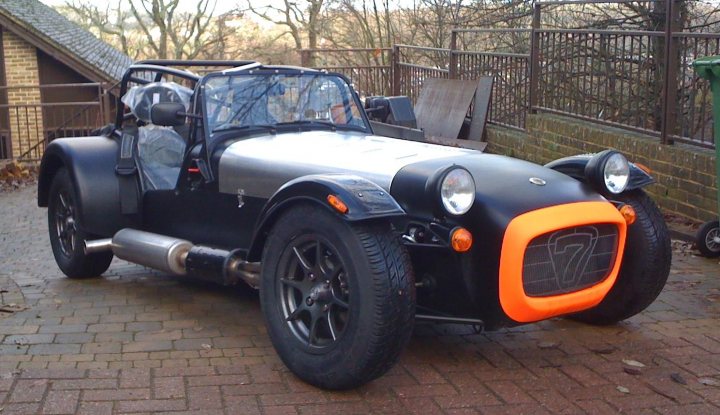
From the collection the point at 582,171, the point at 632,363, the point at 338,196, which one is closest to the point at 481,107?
the point at 582,171

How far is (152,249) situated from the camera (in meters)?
6.17

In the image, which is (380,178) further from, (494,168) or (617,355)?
(617,355)

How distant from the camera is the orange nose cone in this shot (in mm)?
4504

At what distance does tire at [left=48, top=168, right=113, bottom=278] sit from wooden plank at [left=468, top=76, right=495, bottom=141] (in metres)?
7.45

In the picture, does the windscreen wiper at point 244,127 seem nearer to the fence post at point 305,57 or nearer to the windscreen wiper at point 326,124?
the windscreen wiper at point 326,124

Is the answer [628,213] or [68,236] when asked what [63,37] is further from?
[628,213]

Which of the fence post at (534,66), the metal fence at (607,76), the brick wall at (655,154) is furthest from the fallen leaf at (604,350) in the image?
the fence post at (534,66)

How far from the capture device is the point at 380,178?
5043 millimetres

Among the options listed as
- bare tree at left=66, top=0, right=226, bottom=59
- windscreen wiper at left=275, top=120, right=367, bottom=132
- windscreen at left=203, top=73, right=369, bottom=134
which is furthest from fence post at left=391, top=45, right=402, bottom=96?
bare tree at left=66, top=0, right=226, bottom=59

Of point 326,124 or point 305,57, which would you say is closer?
point 326,124

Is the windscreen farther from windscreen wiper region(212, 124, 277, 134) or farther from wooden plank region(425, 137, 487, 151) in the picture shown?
wooden plank region(425, 137, 487, 151)

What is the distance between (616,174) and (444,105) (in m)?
9.09

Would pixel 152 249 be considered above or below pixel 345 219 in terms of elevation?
below

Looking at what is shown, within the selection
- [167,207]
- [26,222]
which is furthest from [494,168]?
[26,222]
